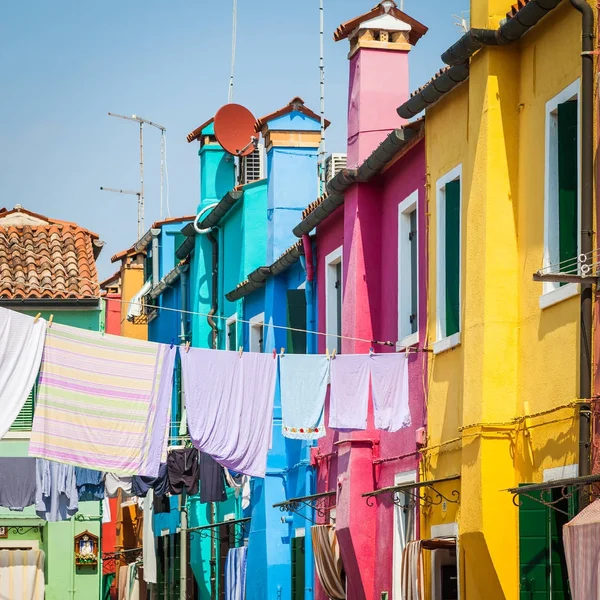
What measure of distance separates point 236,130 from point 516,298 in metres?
16.9

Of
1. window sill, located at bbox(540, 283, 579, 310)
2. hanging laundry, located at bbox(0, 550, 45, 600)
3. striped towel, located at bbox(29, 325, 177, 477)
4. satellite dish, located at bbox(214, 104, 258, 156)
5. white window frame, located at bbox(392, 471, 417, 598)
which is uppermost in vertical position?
satellite dish, located at bbox(214, 104, 258, 156)

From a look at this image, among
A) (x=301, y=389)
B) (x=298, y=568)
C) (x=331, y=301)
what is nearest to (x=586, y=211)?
(x=301, y=389)

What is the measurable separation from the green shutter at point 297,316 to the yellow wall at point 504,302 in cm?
860

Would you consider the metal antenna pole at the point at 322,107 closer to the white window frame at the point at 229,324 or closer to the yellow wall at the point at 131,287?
the white window frame at the point at 229,324

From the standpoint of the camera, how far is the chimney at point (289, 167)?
26.0 m

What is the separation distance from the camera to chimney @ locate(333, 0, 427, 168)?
2012 cm

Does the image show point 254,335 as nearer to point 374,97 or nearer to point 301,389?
point 374,97

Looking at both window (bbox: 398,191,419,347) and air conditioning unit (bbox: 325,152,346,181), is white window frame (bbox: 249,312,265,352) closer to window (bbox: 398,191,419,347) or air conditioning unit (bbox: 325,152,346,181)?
air conditioning unit (bbox: 325,152,346,181)

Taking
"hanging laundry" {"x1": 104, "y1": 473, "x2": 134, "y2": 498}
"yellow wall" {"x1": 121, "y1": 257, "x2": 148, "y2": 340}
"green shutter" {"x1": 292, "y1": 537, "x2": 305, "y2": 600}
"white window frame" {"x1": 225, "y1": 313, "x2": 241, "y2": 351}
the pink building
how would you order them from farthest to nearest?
"yellow wall" {"x1": 121, "y1": 257, "x2": 148, "y2": 340} → "white window frame" {"x1": 225, "y1": 313, "x2": 241, "y2": 351} → "hanging laundry" {"x1": 104, "y1": 473, "x2": 134, "y2": 498} → "green shutter" {"x1": 292, "y1": 537, "x2": 305, "y2": 600} → the pink building

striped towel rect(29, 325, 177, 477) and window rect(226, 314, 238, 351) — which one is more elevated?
window rect(226, 314, 238, 351)

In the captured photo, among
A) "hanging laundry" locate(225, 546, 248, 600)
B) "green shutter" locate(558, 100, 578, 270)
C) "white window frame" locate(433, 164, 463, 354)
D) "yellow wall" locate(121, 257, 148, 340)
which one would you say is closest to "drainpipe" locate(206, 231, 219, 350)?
"hanging laundry" locate(225, 546, 248, 600)

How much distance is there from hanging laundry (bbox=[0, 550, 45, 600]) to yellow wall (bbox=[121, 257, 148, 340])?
46.9 feet

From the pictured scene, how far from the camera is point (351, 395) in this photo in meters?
17.4

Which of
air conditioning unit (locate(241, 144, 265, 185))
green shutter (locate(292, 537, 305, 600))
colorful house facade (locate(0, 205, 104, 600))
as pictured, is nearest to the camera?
green shutter (locate(292, 537, 305, 600))
